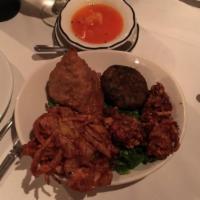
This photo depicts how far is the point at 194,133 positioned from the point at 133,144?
22 centimetres

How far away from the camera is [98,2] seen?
1.28 metres

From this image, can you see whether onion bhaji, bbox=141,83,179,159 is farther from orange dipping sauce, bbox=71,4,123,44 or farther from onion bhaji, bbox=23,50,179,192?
orange dipping sauce, bbox=71,4,123,44

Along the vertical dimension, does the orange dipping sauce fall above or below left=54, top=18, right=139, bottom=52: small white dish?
above

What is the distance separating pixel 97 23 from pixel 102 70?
200 mm

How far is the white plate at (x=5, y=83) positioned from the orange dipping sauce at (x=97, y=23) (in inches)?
9.8

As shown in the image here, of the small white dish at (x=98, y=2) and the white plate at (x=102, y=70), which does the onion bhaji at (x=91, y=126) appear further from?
the small white dish at (x=98, y=2)

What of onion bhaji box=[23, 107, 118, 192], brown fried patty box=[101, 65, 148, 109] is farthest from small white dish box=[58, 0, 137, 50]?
onion bhaji box=[23, 107, 118, 192]

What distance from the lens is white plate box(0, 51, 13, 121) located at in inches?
39.1

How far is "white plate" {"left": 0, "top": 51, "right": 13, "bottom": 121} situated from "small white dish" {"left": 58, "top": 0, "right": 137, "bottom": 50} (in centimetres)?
21

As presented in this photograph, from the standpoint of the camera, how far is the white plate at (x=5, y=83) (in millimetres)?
993

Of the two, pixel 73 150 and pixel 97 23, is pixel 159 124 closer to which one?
pixel 73 150

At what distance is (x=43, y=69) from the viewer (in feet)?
3.43

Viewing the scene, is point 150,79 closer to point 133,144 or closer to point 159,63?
point 159,63

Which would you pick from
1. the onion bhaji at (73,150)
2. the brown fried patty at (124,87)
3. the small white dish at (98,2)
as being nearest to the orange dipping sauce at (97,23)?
the small white dish at (98,2)
